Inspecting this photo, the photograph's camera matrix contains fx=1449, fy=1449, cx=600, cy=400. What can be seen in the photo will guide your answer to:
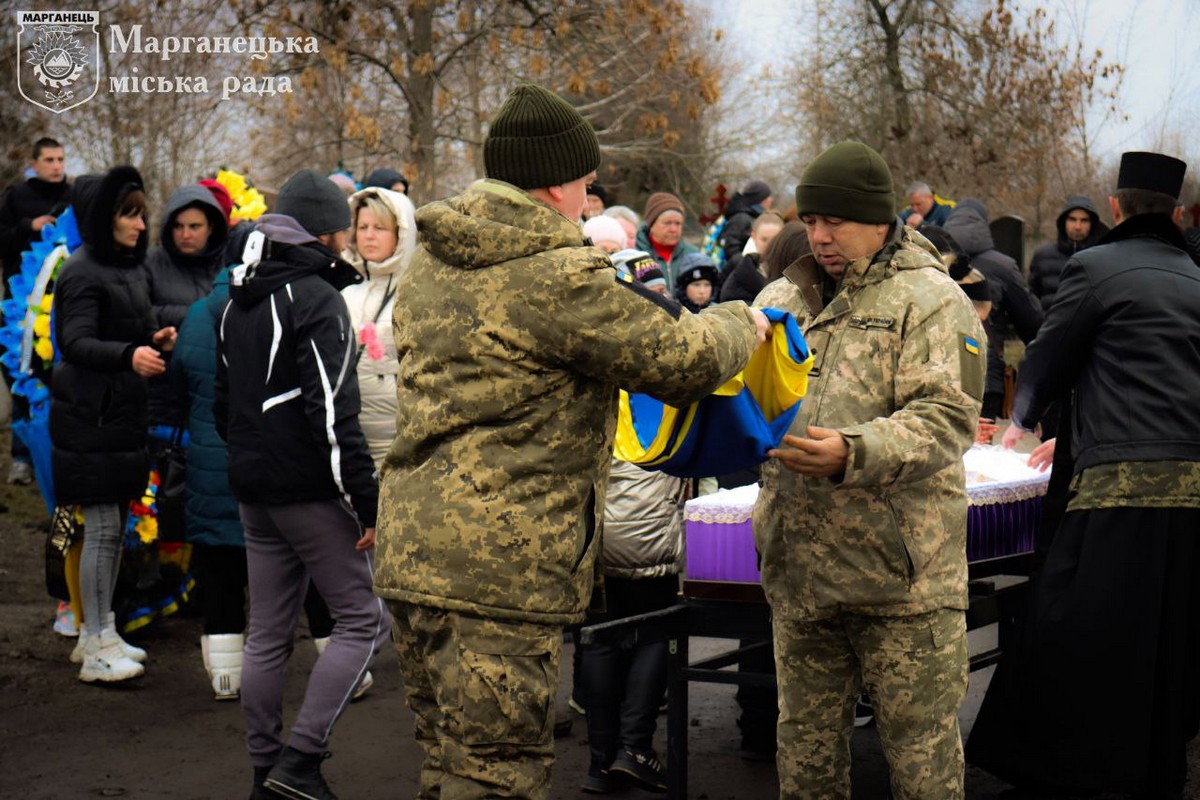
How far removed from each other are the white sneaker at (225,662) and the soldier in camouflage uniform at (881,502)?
3.25m

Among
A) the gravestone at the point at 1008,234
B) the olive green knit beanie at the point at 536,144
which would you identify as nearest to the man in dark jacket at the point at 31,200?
the olive green knit beanie at the point at 536,144

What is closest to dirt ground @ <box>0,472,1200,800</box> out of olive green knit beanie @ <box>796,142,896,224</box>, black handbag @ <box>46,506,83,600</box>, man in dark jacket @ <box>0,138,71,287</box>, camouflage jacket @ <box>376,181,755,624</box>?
black handbag @ <box>46,506,83,600</box>

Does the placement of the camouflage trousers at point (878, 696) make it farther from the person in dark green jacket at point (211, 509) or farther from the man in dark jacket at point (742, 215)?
the man in dark jacket at point (742, 215)

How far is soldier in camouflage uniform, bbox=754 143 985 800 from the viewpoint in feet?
11.9

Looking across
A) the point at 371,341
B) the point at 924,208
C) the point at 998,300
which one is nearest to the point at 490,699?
the point at 371,341

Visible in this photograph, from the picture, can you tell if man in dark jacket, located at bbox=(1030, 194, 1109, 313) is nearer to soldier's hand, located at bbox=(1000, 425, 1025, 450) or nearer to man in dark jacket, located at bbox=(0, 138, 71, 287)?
soldier's hand, located at bbox=(1000, 425, 1025, 450)

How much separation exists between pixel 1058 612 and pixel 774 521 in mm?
1450

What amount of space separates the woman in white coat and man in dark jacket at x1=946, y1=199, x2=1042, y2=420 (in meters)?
4.98

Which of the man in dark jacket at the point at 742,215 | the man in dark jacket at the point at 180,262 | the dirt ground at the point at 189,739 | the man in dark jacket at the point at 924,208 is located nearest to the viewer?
the dirt ground at the point at 189,739

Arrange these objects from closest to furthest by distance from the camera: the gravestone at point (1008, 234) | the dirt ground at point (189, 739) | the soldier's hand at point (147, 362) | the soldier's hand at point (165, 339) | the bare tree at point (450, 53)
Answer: the dirt ground at point (189, 739) → the soldier's hand at point (147, 362) → the soldier's hand at point (165, 339) → the bare tree at point (450, 53) → the gravestone at point (1008, 234)

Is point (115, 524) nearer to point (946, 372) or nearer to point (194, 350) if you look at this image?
point (194, 350)

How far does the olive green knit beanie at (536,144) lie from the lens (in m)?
3.31

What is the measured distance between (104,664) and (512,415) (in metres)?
4.08

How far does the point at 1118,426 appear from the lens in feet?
15.4
